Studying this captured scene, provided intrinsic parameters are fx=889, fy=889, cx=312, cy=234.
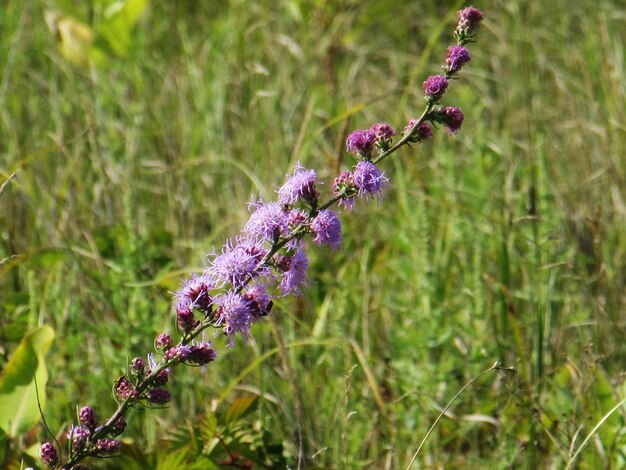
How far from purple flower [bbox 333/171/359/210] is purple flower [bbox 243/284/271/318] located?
190mm

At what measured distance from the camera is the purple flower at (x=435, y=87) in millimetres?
1369

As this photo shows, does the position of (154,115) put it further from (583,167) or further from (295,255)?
(295,255)

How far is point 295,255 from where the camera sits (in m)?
1.43

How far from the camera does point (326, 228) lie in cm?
137

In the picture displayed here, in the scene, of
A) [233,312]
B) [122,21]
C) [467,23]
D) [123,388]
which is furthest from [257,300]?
[122,21]

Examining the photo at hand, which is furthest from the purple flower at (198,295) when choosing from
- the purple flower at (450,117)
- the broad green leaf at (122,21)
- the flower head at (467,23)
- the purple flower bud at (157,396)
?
the broad green leaf at (122,21)

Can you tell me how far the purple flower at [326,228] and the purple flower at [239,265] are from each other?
10 centimetres

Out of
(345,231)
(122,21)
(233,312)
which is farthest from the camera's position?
(122,21)

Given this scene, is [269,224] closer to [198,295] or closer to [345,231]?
[198,295]

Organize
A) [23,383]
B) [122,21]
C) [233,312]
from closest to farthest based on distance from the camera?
1. [233,312]
2. [23,383]
3. [122,21]

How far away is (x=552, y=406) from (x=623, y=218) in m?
1.00

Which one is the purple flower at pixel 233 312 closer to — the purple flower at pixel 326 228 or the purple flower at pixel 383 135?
the purple flower at pixel 326 228

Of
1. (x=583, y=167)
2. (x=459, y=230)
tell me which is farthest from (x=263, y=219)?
(x=583, y=167)

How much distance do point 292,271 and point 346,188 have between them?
156 millimetres
